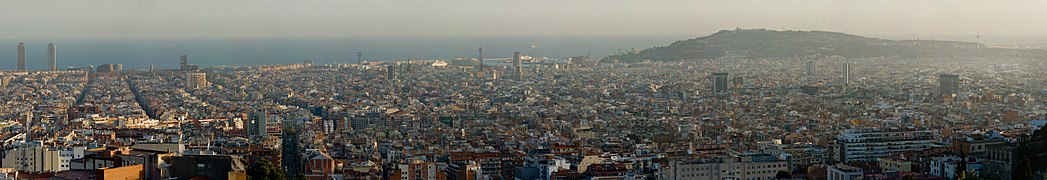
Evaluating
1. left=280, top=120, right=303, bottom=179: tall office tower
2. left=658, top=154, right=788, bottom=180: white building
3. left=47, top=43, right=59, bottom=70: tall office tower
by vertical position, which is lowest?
left=280, top=120, right=303, bottom=179: tall office tower

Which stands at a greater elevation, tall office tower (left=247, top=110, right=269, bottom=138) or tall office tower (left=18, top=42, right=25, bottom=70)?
tall office tower (left=18, top=42, right=25, bottom=70)

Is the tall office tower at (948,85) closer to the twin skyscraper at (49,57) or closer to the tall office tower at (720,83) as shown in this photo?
the tall office tower at (720,83)

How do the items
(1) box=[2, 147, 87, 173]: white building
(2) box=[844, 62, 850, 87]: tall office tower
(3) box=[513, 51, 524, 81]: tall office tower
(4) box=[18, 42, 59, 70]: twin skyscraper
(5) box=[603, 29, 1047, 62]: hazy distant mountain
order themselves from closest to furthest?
(1) box=[2, 147, 87, 173]: white building → (2) box=[844, 62, 850, 87]: tall office tower → (3) box=[513, 51, 524, 81]: tall office tower → (5) box=[603, 29, 1047, 62]: hazy distant mountain → (4) box=[18, 42, 59, 70]: twin skyscraper

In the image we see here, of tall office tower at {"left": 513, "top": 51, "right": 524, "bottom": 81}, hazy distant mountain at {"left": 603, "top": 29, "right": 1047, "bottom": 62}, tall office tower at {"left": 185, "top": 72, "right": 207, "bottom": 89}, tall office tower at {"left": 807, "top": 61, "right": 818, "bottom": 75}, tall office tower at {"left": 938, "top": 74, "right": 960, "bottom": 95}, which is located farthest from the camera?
hazy distant mountain at {"left": 603, "top": 29, "right": 1047, "bottom": 62}

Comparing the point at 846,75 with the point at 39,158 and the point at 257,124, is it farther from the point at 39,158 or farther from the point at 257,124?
the point at 39,158

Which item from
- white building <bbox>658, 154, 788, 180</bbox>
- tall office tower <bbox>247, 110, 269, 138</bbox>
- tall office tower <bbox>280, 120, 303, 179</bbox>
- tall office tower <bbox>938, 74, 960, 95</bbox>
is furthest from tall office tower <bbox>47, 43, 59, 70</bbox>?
white building <bbox>658, 154, 788, 180</bbox>

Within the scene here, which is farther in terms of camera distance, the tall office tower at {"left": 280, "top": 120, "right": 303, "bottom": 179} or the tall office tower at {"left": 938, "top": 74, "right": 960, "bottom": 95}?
the tall office tower at {"left": 938, "top": 74, "right": 960, "bottom": 95}

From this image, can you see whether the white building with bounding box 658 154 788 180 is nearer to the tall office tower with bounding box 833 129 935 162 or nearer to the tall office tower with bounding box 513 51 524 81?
the tall office tower with bounding box 833 129 935 162
